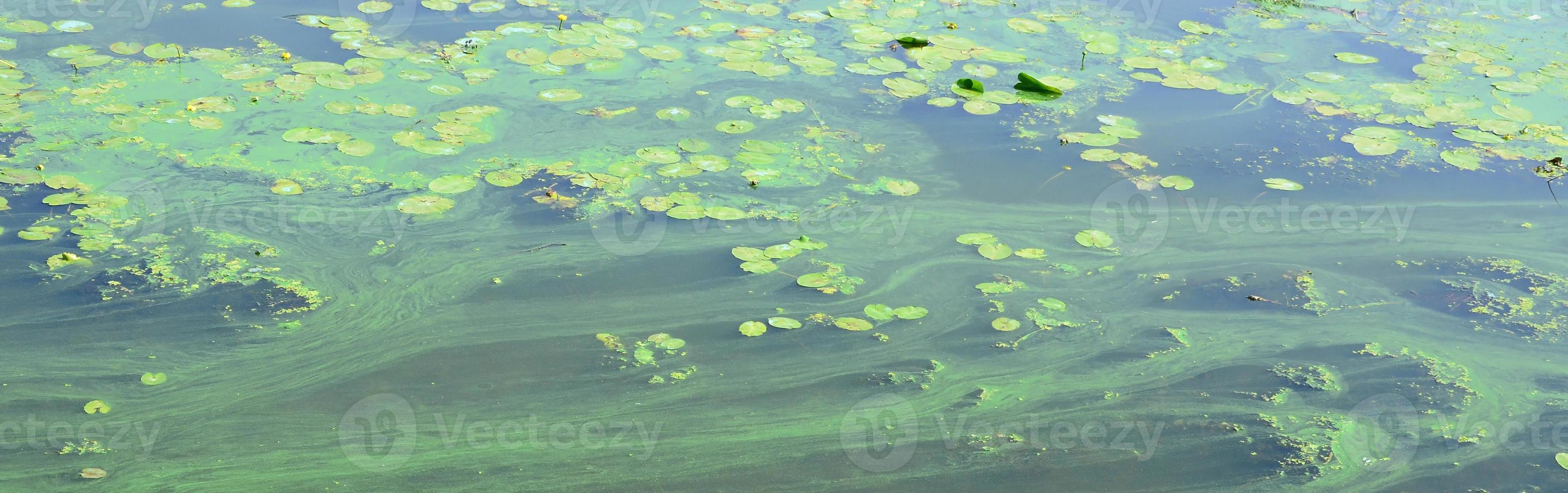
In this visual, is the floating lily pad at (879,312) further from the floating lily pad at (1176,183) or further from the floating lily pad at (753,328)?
the floating lily pad at (1176,183)

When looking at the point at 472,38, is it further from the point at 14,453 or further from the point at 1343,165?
the point at 1343,165

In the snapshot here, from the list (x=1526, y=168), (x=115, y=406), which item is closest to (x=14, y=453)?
(x=115, y=406)

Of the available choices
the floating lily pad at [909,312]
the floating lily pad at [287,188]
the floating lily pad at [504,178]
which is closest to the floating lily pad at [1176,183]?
the floating lily pad at [909,312]

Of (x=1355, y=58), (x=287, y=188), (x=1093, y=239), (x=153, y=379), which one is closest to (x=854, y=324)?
(x=1093, y=239)

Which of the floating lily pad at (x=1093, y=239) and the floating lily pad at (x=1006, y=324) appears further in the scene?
the floating lily pad at (x=1093, y=239)

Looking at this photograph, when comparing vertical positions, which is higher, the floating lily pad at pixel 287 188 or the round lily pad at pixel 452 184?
the round lily pad at pixel 452 184

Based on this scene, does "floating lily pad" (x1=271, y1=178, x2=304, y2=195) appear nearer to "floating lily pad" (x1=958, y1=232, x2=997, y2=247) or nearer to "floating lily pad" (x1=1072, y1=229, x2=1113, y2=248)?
"floating lily pad" (x1=958, y1=232, x2=997, y2=247)

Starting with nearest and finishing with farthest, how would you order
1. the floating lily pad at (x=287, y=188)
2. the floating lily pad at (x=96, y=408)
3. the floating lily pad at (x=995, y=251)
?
the floating lily pad at (x=96, y=408) → the floating lily pad at (x=995, y=251) → the floating lily pad at (x=287, y=188)

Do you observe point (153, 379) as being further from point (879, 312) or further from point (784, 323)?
point (879, 312)
